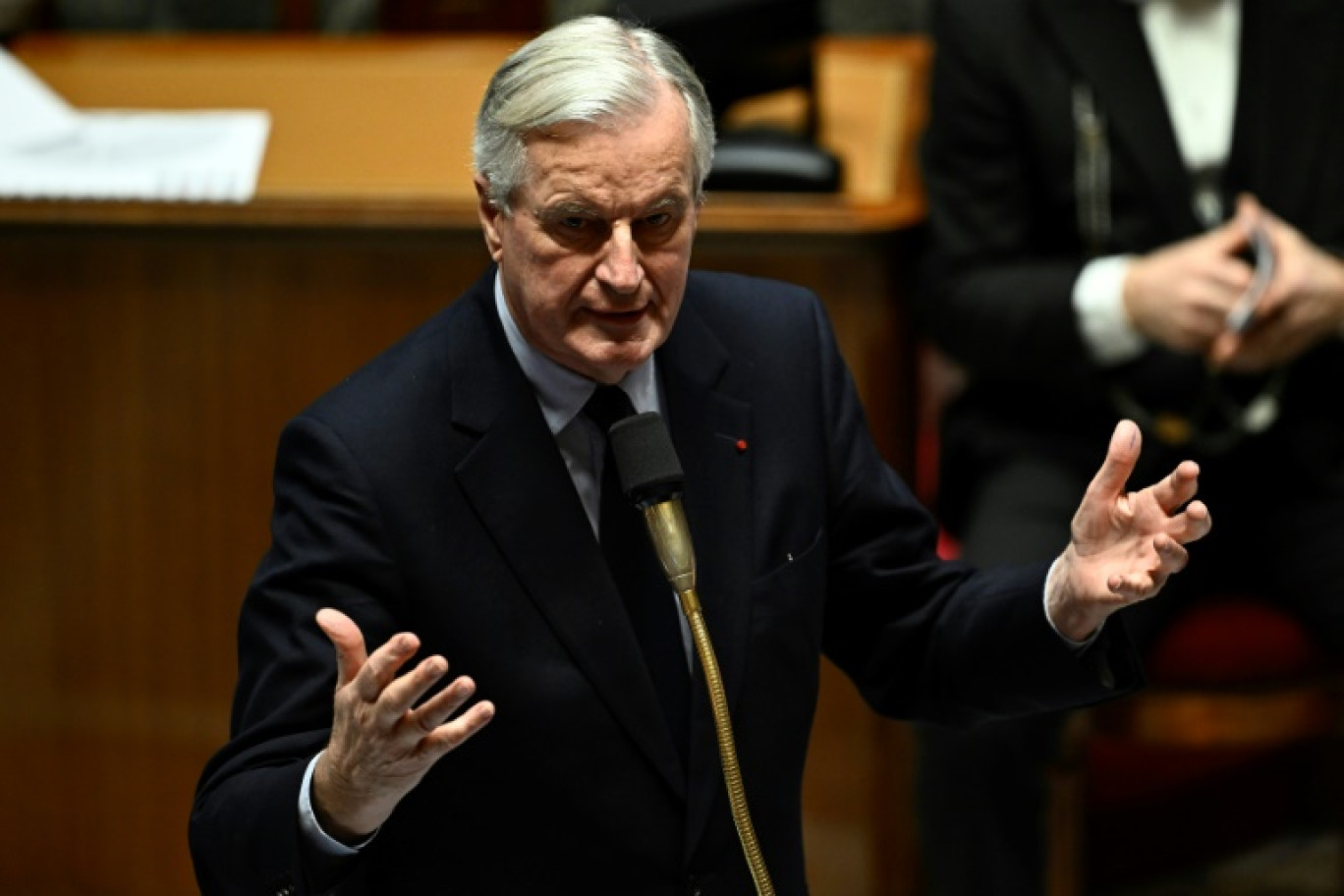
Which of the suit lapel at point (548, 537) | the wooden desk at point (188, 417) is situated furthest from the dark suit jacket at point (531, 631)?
the wooden desk at point (188, 417)

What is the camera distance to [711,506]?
4.73 ft

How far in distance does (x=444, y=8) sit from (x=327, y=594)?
179 centimetres

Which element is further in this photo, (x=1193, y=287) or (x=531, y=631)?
(x=1193, y=287)

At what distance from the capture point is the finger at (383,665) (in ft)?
3.77

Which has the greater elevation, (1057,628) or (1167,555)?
(1167,555)

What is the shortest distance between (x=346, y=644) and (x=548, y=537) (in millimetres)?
225

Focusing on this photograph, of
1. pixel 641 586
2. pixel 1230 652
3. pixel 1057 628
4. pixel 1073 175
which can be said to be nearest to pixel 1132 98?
pixel 1073 175

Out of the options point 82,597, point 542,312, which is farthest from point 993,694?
point 82,597

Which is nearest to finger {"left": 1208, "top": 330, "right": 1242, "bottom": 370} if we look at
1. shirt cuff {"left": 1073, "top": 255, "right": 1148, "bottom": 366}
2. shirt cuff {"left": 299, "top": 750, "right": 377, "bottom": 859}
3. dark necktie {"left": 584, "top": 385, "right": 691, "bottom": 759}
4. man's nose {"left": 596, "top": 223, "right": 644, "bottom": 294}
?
shirt cuff {"left": 1073, "top": 255, "right": 1148, "bottom": 366}

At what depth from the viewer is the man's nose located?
4.19ft

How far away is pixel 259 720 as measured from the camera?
135 cm

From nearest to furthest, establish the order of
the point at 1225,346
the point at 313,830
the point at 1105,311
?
the point at 313,830 → the point at 1225,346 → the point at 1105,311

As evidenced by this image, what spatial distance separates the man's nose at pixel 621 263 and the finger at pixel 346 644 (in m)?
0.26

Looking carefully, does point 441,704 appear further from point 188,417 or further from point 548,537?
point 188,417
